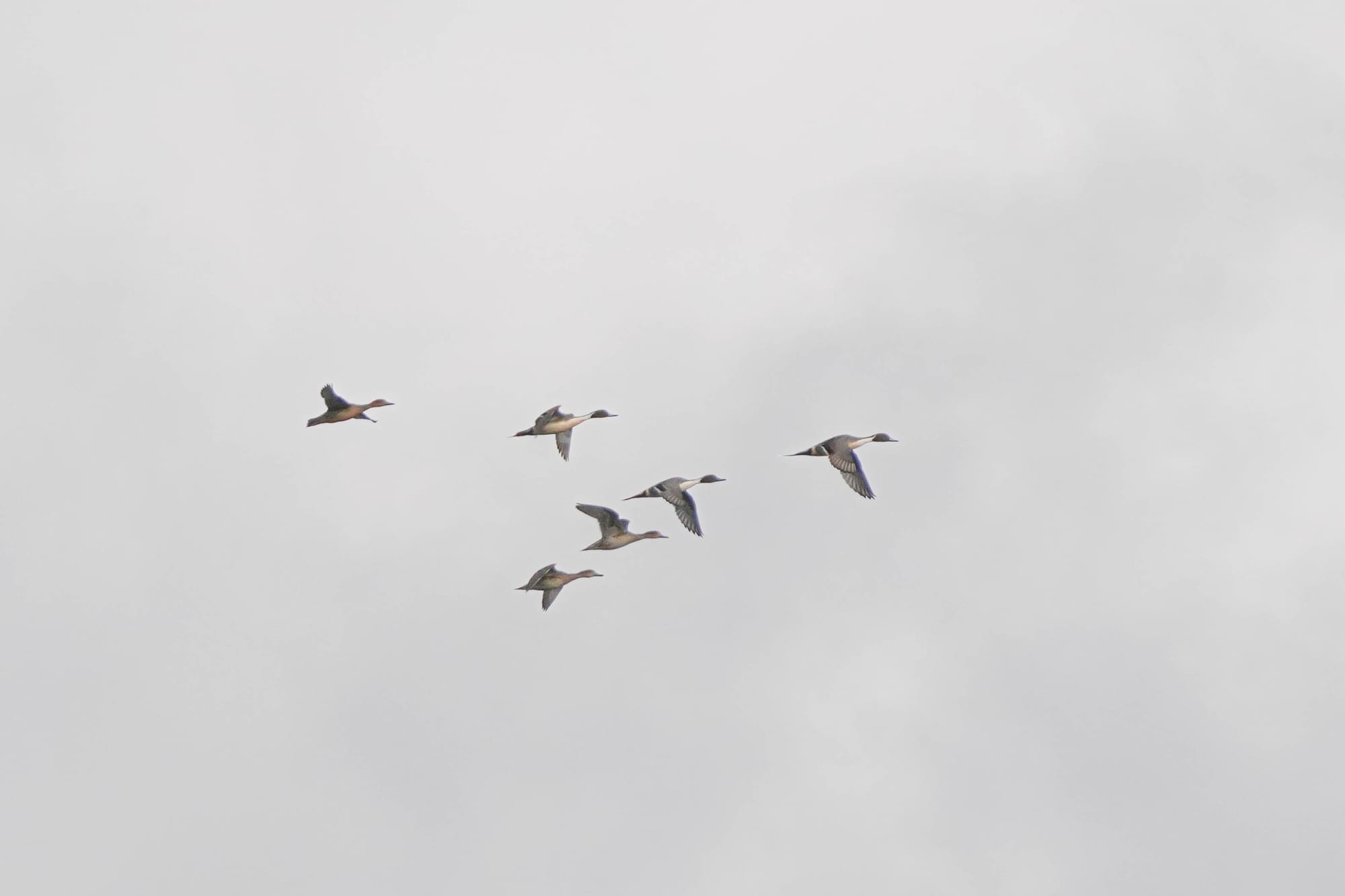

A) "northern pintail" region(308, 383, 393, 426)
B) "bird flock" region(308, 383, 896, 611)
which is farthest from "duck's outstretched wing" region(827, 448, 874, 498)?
"northern pintail" region(308, 383, 393, 426)

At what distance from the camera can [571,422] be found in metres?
52.1

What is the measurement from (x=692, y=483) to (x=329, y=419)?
1043 centimetres

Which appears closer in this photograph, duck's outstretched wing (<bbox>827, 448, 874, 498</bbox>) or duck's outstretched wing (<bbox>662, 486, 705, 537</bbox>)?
duck's outstretched wing (<bbox>662, 486, 705, 537</bbox>)

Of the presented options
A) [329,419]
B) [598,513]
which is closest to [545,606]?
[598,513]

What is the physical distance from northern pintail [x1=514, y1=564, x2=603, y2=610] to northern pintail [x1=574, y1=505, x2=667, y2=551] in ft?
5.20

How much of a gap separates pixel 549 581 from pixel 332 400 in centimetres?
851

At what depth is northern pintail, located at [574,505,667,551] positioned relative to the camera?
46438 mm

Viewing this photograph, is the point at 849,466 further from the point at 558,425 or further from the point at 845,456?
the point at 558,425

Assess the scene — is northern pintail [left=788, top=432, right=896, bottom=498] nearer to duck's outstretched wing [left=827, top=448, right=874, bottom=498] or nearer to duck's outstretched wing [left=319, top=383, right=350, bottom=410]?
duck's outstretched wing [left=827, top=448, right=874, bottom=498]

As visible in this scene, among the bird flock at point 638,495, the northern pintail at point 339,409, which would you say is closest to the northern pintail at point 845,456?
the bird flock at point 638,495

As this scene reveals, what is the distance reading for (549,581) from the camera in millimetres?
49250

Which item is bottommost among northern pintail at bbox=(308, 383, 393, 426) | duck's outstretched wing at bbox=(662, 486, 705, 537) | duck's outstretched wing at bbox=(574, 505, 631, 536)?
duck's outstretched wing at bbox=(662, 486, 705, 537)

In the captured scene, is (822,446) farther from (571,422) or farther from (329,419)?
(329,419)

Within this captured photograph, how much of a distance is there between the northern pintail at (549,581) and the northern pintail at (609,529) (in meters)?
1.59
